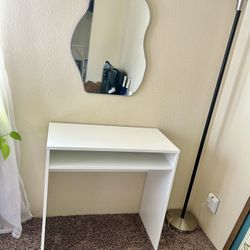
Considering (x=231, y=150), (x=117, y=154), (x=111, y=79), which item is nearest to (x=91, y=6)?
(x=111, y=79)

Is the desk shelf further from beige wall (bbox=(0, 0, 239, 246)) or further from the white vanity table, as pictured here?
beige wall (bbox=(0, 0, 239, 246))

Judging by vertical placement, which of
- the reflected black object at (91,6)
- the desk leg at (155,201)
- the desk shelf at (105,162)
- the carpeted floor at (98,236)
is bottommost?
the carpeted floor at (98,236)

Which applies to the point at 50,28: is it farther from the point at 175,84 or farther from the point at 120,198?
the point at 120,198

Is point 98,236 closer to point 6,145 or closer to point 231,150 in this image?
point 6,145

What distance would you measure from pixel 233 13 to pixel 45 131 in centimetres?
138

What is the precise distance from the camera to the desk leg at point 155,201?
5.14ft

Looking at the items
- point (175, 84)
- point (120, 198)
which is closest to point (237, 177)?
point (175, 84)

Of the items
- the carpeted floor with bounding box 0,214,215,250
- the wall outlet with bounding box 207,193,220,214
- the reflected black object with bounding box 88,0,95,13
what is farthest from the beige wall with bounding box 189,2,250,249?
the reflected black object with bounding box 88,0,95,13

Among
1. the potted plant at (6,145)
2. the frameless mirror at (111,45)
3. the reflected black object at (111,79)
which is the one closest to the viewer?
the potted plant at (6,145)

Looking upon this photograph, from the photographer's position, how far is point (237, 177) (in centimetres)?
159

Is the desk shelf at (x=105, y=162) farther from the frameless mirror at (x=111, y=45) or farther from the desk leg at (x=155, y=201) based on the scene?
the frameless mirror at (x=111, y=45)

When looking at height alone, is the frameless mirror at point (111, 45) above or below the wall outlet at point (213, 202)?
above

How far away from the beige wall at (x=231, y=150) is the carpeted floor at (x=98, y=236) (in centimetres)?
22

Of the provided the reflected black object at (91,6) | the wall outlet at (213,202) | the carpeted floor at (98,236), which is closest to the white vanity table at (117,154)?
the carpeted floor at (98,236)
